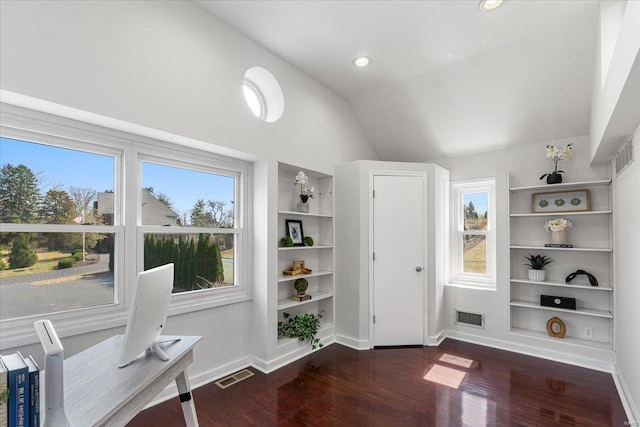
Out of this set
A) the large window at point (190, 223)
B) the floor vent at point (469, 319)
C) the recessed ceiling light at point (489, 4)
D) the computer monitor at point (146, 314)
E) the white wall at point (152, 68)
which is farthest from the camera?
the floor vent at point (469, 319)

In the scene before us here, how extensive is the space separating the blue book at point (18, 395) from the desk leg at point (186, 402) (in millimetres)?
830

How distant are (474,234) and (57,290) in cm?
418

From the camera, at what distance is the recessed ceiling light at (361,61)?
3.07 meters

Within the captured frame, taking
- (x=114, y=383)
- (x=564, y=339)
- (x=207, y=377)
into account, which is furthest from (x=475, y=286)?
(x=114, y=383)

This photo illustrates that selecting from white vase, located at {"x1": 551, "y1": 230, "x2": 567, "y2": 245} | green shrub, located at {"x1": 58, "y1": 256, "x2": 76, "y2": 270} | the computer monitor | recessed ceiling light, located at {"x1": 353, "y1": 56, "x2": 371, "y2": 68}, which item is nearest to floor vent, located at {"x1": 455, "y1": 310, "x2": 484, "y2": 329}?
white vase, located at {"x1": 551, "y1": 230, "x2": 567, "y2": 245}

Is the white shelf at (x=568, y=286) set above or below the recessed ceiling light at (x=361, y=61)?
below

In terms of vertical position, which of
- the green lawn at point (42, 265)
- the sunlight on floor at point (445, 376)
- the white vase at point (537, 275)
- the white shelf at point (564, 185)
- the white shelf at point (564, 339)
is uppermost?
the white shelf at point (564, 185)

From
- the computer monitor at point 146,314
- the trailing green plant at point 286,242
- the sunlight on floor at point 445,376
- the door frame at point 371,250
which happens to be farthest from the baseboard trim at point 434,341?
the computer monitor at point 146,314

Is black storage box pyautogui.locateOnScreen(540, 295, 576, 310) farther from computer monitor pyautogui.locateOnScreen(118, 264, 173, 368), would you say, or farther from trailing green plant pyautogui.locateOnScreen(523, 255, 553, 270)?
computer monitor pyautogui.locateOnScreen(118, 264, 173, 368)

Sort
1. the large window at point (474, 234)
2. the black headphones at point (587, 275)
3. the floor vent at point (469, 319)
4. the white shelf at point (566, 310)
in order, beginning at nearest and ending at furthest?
the white shelf at point (566, 310)
the black headphones at point (587, 275)
the floor vent at point (469, 319)
the large window at point (474, 234)

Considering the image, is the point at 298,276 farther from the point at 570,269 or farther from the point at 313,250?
the point at 570,269

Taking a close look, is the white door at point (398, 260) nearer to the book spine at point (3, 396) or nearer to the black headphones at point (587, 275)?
the black headphones at point (587, 275)

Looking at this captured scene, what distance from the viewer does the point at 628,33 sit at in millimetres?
1454

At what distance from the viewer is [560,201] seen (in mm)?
3422
